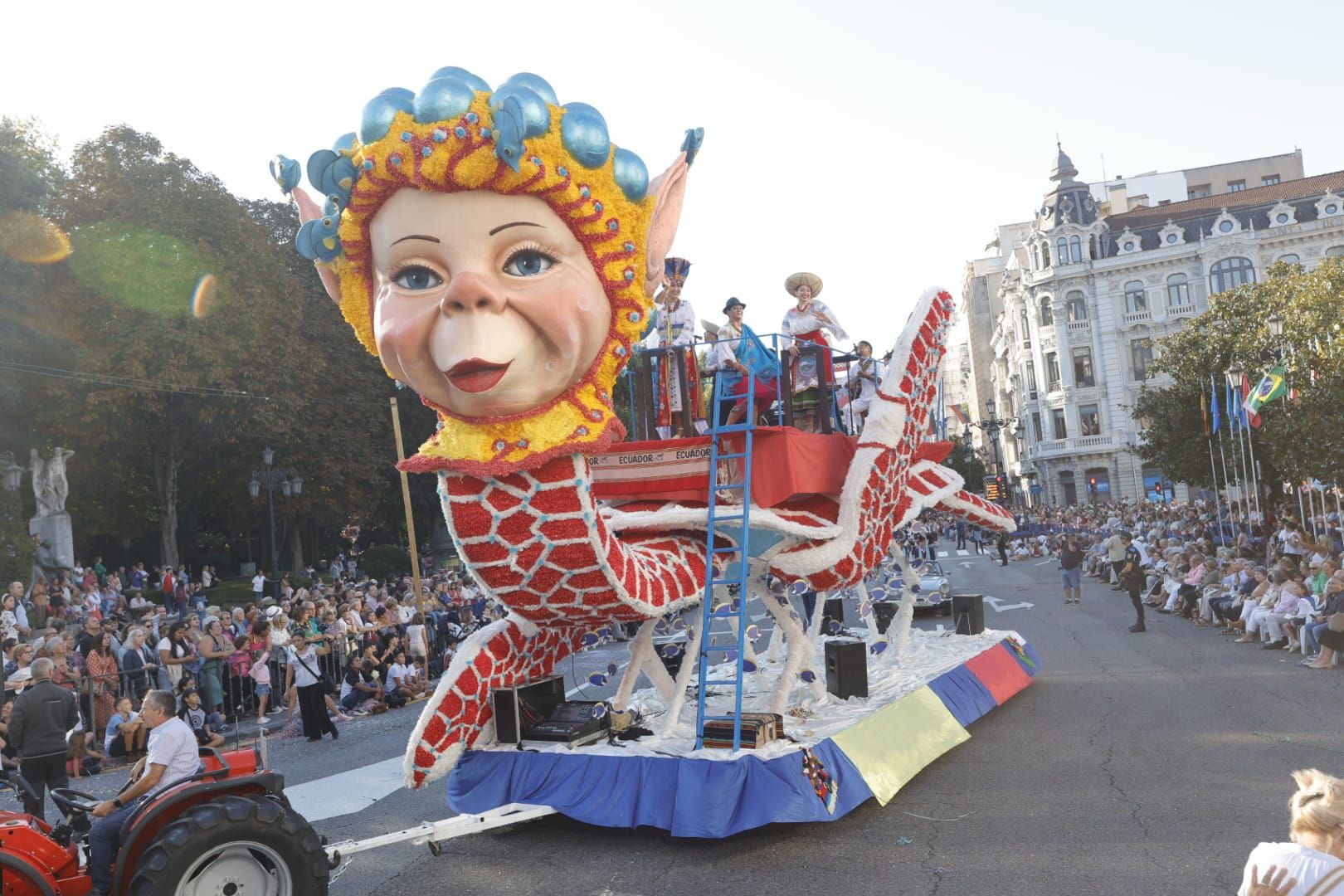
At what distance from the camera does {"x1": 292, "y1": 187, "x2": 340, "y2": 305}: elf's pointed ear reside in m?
6.29

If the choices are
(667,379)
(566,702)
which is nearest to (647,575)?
(566,702)

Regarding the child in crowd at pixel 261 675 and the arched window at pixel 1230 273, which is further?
the arched window at pixel 1230 273

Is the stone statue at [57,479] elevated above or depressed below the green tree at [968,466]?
above

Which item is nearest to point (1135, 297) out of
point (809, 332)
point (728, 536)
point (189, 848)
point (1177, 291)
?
point (1177, 291)

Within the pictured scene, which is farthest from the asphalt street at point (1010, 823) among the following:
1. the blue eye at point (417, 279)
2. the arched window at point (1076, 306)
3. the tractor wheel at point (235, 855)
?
the arched window at point (1076, 306)

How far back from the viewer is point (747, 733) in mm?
7090

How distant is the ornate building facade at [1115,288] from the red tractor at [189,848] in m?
52.1

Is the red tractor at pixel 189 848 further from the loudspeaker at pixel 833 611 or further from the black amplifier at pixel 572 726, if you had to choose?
the loudspeaker at pixel 833 611

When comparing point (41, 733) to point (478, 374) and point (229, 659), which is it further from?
point (229, 659)

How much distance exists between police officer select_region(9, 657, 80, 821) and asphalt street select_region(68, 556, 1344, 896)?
1.96 meters

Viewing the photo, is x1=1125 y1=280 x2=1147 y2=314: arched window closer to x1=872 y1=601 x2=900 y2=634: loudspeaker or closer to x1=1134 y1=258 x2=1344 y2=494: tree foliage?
x1=1134 y1=258 x2=1344 y2=494: tree foliage

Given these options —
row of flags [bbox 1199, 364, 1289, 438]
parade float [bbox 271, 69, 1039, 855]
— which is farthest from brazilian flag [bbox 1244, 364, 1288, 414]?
parade float [bbox 271, 69, 1039, 855]

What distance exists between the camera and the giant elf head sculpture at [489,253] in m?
5.57

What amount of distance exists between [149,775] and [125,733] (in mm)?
6292
